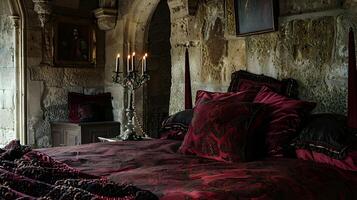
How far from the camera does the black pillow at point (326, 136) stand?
1.84 meters

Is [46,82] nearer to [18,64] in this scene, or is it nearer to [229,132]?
[18,64]

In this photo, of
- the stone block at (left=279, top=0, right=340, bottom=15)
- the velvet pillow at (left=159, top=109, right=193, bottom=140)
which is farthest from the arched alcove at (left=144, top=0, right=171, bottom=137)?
the stone block at (left=279, top=0, right=340, bottom=15)

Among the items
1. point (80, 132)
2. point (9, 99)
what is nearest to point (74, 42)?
point (9, 99)

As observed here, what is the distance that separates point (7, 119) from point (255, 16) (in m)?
2.86

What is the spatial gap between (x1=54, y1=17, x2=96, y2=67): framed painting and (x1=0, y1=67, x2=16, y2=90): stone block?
0.45 m

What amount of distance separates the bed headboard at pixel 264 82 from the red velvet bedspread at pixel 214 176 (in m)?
0.76

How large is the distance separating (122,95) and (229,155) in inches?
107

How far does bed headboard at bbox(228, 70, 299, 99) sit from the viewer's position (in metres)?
2.63

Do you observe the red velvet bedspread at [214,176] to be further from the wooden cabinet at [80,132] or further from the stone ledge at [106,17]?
the stone ledge at [106,17]

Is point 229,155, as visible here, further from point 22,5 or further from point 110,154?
point 22,5

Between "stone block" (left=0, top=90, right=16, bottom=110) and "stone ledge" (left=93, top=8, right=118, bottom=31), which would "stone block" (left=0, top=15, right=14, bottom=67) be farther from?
"stone ledge" (left=93, top=8, right=118, bottom=31)

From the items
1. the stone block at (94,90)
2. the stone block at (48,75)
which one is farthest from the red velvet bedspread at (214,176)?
the stone block at (94,90)

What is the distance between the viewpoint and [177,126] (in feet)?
8.96

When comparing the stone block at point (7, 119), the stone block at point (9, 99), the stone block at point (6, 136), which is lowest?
the stone block at point (6, 136)
